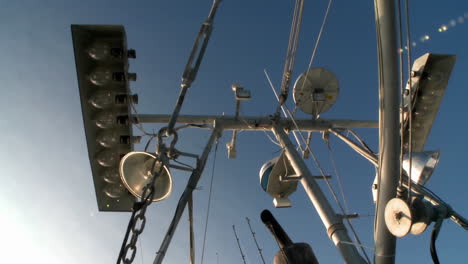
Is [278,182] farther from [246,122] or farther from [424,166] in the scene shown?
[424,166]

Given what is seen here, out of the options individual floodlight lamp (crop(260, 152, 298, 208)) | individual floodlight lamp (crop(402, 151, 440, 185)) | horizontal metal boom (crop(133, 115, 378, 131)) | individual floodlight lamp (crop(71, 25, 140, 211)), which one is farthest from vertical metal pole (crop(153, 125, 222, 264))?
individual floodlight lamp (crop(402, 151, 440, 185))

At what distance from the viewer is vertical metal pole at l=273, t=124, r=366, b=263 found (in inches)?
185

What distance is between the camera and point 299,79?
27.1 ft

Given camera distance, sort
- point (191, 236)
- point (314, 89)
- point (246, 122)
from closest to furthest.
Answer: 1. point (191, 236)
2. point (246, 122)
3. point (314, 89)

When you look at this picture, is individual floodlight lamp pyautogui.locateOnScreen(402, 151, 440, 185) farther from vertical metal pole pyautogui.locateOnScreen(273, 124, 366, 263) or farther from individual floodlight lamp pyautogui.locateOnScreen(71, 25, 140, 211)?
individual floodlight lamp pyautogui.locateOnScreen(71, 25, 140, 211)

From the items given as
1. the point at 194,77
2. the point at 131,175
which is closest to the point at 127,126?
the point at 131,175

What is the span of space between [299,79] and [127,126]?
3.84 metres

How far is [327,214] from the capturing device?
17.7 feet

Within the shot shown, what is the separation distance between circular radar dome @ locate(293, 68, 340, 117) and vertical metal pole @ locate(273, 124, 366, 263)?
5.24 feet

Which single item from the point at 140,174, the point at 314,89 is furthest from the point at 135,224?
the point at 314,89

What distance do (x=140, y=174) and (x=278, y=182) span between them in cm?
333

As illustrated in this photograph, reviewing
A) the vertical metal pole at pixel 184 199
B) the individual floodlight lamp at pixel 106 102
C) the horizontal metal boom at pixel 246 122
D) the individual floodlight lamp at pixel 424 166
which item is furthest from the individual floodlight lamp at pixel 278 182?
the individual floodlight lamp at pixel 424 166

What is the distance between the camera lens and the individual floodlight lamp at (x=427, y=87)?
22.4 ft

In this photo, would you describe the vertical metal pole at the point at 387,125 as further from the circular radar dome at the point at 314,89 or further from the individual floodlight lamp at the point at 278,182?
the circular radar dome at the point at 314,89
